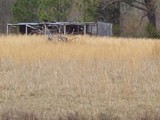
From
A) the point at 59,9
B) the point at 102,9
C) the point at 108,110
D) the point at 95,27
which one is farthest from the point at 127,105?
the point at 59,9

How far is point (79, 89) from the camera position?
8750 mm

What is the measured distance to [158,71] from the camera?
11.4 meters

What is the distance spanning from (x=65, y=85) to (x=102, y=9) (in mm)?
37208

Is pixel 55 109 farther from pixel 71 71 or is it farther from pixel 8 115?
pixel 71 71

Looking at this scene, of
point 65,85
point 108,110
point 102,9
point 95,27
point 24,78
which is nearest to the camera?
point 108,110

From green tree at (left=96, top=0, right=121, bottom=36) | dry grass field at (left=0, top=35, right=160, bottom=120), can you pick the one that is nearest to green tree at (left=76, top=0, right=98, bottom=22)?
green tree at (left=96, top=0, right=121, bottom=36)

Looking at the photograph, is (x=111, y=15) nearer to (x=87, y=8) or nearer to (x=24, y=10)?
(x=87, y=8)

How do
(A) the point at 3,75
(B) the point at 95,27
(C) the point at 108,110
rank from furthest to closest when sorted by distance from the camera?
(B) the point at 95,27 < (A) the point at 3,75 < (C) the point at 108,110

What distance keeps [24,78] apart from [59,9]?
4055cm

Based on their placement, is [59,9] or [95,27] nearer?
[95,27]

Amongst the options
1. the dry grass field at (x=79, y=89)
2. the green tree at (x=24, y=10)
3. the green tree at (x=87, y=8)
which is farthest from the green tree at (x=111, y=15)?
the dry grass field at (x=79, y=89)

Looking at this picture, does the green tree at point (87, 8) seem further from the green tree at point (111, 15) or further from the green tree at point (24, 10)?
the green tree at point (24, 10)

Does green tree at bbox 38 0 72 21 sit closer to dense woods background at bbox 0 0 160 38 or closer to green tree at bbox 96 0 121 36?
dense woods background at bbox 0 0 160 38

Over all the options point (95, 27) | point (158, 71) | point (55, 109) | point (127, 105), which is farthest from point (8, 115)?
point (95, 27)
